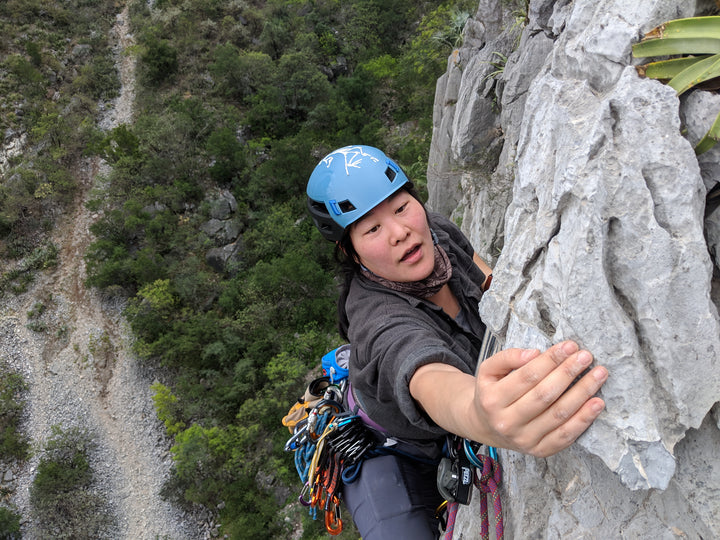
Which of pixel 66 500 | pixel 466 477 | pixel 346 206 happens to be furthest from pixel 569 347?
pixel 66 500

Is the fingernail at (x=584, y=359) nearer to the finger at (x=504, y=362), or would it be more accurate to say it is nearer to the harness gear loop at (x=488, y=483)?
the finger at (x=504, y=362)

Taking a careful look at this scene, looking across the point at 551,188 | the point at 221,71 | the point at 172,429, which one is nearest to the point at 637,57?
the point at 551,188

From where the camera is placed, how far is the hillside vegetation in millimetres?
13094

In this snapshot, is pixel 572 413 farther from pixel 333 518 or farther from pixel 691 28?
pixel 333 518

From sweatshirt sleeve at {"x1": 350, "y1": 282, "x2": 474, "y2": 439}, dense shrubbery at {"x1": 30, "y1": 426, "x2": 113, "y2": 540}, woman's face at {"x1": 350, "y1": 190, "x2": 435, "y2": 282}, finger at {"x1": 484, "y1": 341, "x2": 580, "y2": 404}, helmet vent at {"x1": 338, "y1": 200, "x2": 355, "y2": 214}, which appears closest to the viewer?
finger at {"x1": 484, "y1": 341, "x2": 580, "y2": 404}

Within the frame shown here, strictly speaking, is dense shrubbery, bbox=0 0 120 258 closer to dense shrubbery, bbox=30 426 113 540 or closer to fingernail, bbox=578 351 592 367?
dense shrubbery, bbox=30 426 113 540

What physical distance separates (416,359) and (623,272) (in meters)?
0.82

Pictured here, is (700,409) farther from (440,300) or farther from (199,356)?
(199,356)

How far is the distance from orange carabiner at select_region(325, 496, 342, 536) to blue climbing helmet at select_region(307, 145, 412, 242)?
205 cm

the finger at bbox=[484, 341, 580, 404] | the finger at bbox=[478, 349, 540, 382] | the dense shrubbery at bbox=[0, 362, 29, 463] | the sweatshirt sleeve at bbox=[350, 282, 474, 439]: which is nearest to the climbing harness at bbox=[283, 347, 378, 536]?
the sweatshirt sleeve at bbox=[350, 282, 474, 439]

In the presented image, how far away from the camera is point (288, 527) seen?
36.4ft

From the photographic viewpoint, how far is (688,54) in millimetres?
1527

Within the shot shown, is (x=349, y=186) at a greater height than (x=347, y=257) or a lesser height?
greater

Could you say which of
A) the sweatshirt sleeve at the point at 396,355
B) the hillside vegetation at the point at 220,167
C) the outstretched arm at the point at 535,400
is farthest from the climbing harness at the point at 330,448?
the hillside vegetation at the point at 220,167
